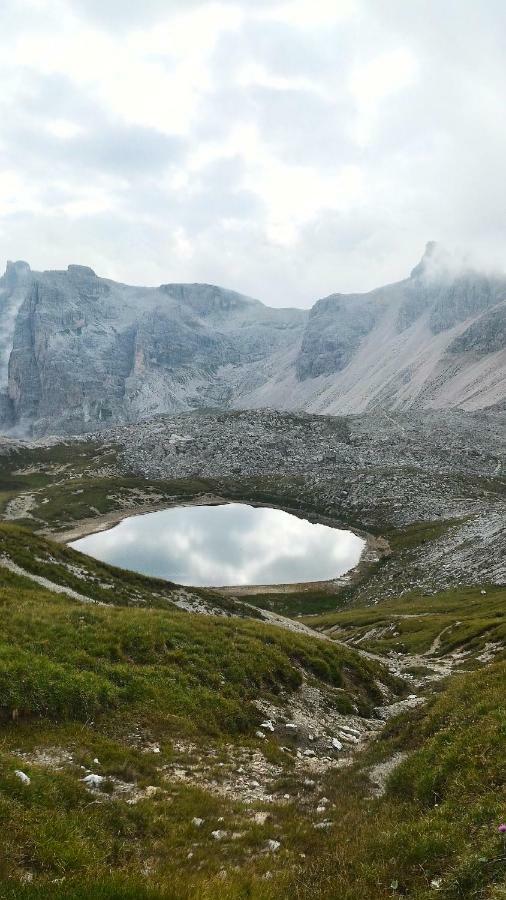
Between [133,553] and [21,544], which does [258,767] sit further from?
[133,553]

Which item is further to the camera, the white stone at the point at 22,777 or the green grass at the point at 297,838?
the white stone at the point at 22,777

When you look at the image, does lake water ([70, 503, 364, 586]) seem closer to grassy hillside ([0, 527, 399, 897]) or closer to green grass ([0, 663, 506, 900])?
grassy hillside ([0, 527, 399, 897])

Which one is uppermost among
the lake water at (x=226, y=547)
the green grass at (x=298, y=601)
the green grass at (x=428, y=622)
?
the lake water at (x=226, y=547)

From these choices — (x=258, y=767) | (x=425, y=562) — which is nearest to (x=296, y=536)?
(x=425, y=562)

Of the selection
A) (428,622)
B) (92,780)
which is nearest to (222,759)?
(92,780)

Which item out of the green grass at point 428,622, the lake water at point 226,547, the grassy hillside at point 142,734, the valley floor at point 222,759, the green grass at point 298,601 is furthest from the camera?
the lake water at point 226,547

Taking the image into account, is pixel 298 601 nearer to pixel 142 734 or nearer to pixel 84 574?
pixel 84 574

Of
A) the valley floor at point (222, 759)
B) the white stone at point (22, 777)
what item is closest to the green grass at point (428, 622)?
the valley floor at point (222, 759)

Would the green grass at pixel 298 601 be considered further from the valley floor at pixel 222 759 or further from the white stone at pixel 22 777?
the white stone at pixel 22 777
